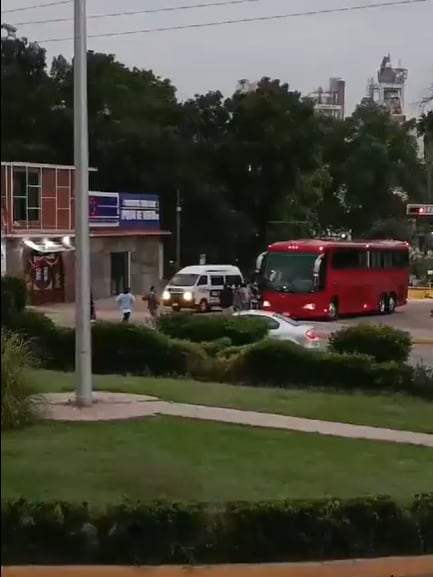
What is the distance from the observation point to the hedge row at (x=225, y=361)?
15.3m

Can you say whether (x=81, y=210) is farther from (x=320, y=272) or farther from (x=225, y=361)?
(x=320, y=272)

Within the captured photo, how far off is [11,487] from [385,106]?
32.9 feet

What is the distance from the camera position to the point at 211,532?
614 cm

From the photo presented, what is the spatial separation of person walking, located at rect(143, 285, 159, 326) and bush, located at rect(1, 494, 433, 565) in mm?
9516

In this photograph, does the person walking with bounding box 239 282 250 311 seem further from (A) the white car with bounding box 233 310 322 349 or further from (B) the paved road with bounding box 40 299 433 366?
(B) the paved road with bounding box 40 299 433 366

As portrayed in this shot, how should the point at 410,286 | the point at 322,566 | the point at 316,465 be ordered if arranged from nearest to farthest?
the point at 322,566 → the point at 316,465 → the point at 410,286

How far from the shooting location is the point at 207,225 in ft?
47.2

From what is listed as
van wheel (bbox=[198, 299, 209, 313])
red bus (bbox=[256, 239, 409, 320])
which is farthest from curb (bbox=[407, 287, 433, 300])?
van wheel (bbox=[198, 299, 209, 313])

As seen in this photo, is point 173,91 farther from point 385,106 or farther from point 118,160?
point 385,106

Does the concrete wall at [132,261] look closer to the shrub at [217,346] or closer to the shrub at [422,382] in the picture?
the shrub at [217,346]

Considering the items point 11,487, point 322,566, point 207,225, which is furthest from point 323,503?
point 207,225

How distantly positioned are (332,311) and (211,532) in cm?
1491

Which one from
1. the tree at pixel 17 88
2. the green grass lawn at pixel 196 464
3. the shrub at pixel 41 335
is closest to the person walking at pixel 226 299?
the shrub at pixel 41 335

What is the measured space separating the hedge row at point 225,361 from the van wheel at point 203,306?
3.27 metres
